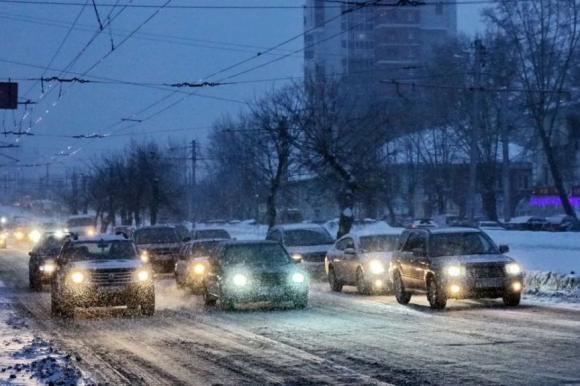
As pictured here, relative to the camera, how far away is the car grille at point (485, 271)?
1966 centimetres

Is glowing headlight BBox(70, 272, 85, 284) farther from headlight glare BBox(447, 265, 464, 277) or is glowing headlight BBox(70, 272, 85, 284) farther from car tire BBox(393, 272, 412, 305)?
headlight glare BBox(447, 265, 464, 277)

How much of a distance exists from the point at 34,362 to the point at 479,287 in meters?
10.2

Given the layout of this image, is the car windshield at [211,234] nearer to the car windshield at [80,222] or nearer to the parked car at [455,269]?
the parked car at [455,269]

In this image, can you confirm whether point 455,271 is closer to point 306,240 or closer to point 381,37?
point 306,240

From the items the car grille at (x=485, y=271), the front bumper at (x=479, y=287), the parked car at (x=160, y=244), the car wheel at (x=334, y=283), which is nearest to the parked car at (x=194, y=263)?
the car wheel at (x=334, y=283)

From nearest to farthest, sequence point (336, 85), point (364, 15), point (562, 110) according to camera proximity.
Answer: point (336, 85), point (562, 110), point (364, 15)

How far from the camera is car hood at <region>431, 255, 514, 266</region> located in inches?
780

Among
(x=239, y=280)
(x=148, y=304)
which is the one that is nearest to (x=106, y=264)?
(x=148, y=304)

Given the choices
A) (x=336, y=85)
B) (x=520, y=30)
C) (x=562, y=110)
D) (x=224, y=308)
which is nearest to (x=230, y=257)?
(x=224, y=308)

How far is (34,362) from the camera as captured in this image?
1205 cm

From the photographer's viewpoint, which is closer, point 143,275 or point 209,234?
point 143,275

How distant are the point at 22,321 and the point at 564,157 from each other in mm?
66135

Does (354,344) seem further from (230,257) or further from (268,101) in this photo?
(268,101)

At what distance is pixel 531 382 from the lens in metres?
10.0
